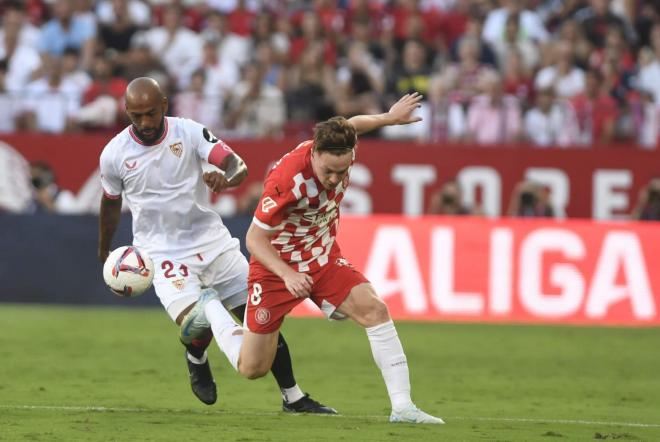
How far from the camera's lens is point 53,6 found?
21.3 meters

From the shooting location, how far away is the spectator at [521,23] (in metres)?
20.6

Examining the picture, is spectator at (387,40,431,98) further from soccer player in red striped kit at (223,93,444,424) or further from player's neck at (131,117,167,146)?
soccer player in red striped kit at (223,93,444,424)

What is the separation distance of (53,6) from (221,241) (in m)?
12.8

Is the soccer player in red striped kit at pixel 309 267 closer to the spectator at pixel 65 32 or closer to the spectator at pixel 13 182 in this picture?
the spectator at pixel 13 182

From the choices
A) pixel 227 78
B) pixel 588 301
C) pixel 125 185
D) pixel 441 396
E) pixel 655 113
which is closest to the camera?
pixel 125 185

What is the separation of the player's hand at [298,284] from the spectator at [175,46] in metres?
12.1

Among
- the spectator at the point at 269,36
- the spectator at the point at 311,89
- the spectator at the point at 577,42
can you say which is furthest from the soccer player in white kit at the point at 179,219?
the spectator at the point at 577,42

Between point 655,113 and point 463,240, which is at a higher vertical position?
Answer: point 655,113

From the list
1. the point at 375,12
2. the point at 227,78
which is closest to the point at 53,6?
the point at 227,78

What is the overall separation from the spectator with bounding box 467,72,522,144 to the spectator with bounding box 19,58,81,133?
555 cm

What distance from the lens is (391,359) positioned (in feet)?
28.1

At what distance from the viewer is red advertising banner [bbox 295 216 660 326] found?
16.6 metres

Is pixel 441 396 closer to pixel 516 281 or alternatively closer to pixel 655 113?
pixel 516 281

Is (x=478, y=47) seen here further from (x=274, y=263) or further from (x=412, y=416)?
(x=274, y=263)
